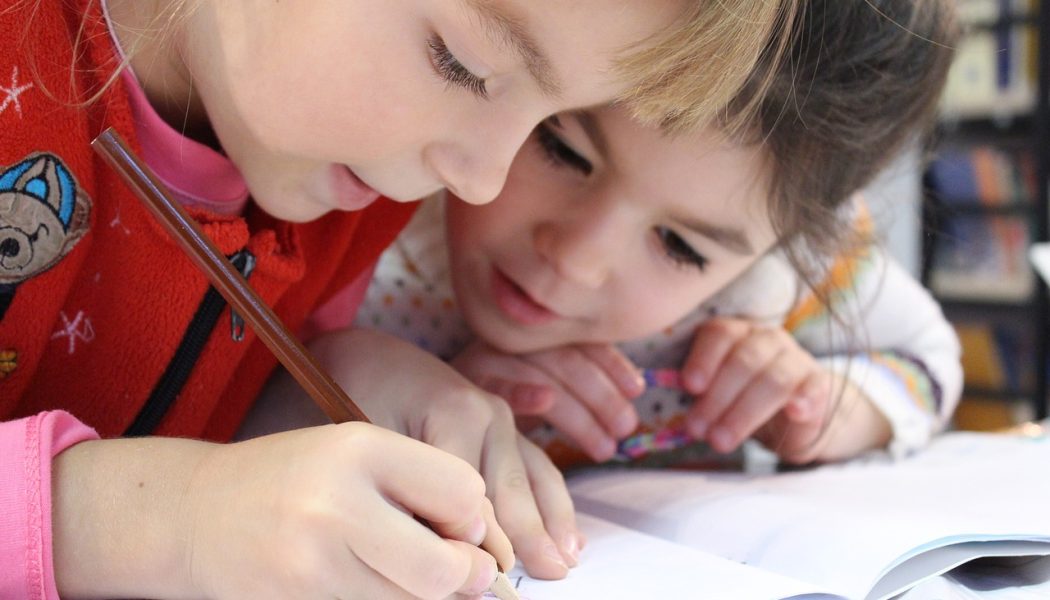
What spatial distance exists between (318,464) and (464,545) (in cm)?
6

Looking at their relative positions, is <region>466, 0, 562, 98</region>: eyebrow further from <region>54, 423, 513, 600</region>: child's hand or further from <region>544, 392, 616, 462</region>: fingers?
<region>544, 392, 616, 462</region>: fingers

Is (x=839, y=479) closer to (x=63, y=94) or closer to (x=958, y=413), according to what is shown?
(x=63, y=94)

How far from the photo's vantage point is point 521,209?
0.65 m

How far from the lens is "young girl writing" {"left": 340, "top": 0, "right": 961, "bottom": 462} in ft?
1.93

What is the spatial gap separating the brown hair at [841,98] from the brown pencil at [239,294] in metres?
0.27

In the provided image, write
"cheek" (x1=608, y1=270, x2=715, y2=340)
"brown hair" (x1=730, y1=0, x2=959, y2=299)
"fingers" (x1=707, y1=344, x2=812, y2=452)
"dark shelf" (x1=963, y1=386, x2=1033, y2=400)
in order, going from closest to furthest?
"brown hair" (x1=730, y1=0, x2=959, y2=299) < "cheek" (x1=608, y1=270, x2=715, y2=340) < "fingers" (x1=707, y1=344, x2=812, y2=452) < "dark shelf" (x1=963, y1=386, x2=1033, y2=400)

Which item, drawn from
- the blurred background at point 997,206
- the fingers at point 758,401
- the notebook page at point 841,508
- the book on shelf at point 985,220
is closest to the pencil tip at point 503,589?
the notebook page at point 841,508

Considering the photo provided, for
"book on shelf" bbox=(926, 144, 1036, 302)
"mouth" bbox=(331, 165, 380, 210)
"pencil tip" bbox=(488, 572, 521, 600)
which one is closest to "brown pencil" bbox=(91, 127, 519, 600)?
"pencil tip" bbox=(488, 572, 521, 600)

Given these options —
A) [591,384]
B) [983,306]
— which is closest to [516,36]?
[591,384]

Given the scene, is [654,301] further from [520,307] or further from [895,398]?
[895,398]

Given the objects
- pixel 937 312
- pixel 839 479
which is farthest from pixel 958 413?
pixel 839 479

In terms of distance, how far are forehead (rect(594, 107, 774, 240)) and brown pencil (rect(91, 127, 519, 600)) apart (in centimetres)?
25

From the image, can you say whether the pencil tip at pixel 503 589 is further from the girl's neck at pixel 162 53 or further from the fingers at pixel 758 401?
the fingers at pixel 758 401

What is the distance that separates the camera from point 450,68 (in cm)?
44
